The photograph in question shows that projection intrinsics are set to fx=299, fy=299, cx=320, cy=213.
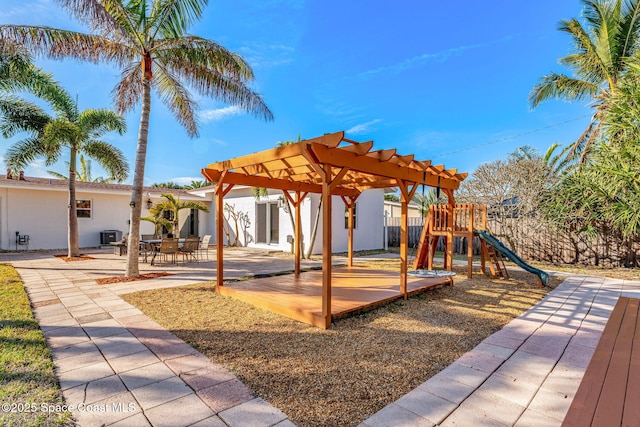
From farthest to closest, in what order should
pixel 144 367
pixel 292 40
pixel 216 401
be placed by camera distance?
pixel 292 40
pixel 144 367
pixel 216 401

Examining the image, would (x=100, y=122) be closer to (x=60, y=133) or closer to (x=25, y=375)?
(x=60, y=133)

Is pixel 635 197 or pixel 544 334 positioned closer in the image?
pixel 544 334

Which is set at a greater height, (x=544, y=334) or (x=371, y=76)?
(x=371, y=76)

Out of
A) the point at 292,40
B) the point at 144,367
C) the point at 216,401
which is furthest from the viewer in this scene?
the point at 292,40

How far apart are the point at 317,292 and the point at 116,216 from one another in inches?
588

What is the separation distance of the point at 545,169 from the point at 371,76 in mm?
8987

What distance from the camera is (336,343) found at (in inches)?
146

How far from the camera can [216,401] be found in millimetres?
2428

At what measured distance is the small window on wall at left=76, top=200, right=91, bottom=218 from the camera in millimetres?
14922

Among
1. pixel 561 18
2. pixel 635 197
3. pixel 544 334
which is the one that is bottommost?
pixel 544 334

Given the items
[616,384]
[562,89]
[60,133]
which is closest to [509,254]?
[616,384]

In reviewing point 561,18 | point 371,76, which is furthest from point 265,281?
point 561,18

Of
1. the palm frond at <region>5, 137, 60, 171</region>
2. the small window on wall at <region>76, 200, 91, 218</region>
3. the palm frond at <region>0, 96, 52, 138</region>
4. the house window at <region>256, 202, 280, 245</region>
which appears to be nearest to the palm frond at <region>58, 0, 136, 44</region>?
the palm frond at <region>0, 96, 52, 138</region>

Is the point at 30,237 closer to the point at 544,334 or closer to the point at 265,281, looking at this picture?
the point at 265,281
